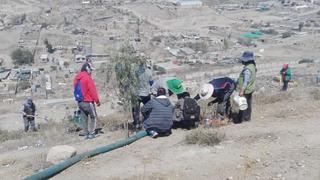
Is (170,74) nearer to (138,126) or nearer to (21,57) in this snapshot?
(21,57)

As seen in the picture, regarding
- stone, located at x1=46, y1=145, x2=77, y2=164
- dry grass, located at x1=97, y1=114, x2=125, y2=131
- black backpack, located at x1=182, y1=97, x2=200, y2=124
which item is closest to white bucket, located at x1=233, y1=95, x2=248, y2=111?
black backpack, located at x1=182, y1=97, x2=200, y2=124

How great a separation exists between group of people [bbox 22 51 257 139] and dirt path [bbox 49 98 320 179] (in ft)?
1.24

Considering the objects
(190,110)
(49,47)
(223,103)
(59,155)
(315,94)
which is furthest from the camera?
(49,47)

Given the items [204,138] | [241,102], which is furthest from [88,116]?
[241,102]

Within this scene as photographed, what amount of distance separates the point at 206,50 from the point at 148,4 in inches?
1221

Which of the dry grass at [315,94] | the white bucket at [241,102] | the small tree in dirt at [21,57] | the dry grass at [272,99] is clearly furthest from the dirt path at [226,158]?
the small tree in dirt at [21,57]

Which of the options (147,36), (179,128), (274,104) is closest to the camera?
(179,128)

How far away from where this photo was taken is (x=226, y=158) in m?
7.68

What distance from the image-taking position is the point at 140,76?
9.84 meters

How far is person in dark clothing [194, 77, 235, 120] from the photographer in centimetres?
977

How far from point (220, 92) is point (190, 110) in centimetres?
82

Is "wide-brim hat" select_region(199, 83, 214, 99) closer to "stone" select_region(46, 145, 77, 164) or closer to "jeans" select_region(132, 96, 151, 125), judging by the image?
"jeans" select_region(132, 96, 151, 125)

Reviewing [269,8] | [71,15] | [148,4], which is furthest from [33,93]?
[269,8]

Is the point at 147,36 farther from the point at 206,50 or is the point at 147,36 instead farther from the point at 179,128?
the point at 179,128
